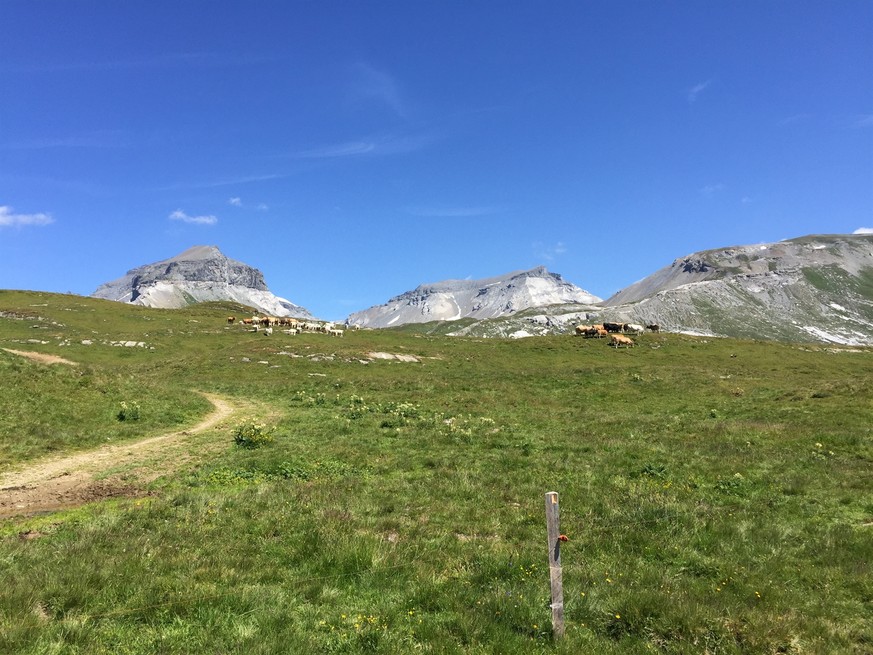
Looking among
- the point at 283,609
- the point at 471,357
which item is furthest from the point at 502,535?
the point at 471,357

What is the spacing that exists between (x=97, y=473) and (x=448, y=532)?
13179 millimetres

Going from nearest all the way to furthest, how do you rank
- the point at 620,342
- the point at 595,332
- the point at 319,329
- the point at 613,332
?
the point at 620,342, the point at 319,329, the point at 595,332, the point at 613,332

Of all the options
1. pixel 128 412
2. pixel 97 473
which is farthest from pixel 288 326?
pixel 97 473

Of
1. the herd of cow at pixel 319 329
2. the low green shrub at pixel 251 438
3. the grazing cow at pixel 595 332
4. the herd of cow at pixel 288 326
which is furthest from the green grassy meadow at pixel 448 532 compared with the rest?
the grazing cow at pixel 595 332

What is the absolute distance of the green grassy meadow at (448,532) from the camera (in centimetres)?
729

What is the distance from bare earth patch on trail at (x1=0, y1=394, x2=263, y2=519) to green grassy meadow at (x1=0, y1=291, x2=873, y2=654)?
37.5 inches

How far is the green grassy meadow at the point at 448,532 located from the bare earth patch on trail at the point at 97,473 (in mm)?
952

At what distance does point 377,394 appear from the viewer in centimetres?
3700

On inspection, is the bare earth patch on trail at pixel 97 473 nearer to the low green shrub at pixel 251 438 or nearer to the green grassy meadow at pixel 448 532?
the green grassy meadow at pixel 448 532

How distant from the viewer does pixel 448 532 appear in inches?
455

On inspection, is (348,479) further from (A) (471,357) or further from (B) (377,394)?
(A) (471,357)

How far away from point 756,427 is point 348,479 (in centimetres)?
2027

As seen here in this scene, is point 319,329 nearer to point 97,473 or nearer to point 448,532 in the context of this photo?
point 97,473

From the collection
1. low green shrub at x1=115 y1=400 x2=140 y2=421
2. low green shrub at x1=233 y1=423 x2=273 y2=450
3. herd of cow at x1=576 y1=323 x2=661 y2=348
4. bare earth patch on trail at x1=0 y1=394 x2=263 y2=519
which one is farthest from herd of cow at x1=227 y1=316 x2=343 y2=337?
low green shrub at x1=233 y1=423 x2=273 y2=450
